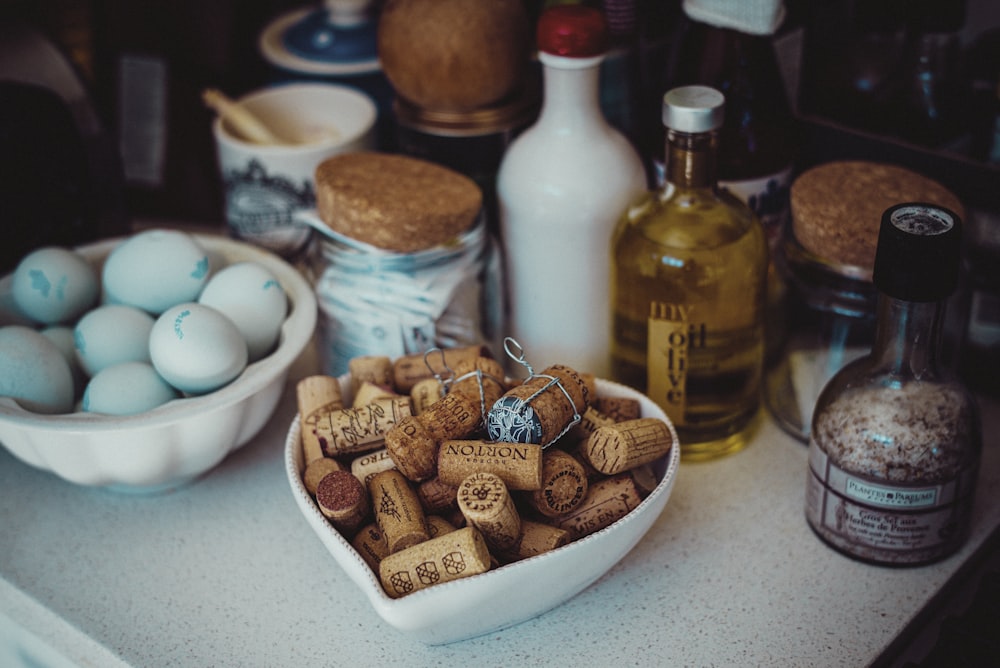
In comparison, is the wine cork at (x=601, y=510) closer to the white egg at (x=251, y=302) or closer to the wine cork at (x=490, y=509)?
the wine cork at (x=490, y=509)

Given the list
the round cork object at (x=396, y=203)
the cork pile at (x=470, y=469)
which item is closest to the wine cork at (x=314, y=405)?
the cork pile at (x=470, y=469)

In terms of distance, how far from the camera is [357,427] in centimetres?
66

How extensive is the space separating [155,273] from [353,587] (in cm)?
27

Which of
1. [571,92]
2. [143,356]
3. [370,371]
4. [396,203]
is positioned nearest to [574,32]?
[571,92]

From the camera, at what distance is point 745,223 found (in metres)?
0.71

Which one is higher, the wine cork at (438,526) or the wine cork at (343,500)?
the wine cork at (343,500)

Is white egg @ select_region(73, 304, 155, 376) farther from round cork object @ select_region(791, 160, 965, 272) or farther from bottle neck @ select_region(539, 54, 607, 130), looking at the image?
round cork object @ select_region(791, 160, 965, 272)

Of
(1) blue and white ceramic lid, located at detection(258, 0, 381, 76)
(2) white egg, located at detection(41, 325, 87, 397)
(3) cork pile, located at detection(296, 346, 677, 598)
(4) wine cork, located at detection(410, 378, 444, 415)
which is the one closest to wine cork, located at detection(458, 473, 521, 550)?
(3) cork pile, located at detection(296, 346, 677, 598)

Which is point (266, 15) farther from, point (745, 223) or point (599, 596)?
point (599, 596)

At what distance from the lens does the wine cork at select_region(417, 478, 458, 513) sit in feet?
2.07

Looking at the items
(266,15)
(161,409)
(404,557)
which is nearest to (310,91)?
(266,15)

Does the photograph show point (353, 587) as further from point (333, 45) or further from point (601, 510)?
point (333, 45)

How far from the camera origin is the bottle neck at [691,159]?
677 mm

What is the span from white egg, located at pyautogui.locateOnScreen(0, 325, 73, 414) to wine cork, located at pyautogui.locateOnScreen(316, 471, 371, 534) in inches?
8.3
